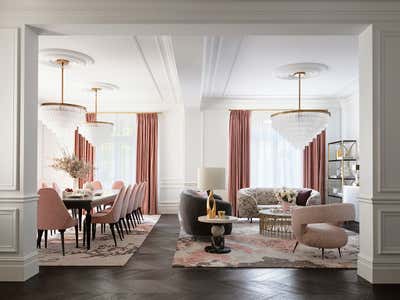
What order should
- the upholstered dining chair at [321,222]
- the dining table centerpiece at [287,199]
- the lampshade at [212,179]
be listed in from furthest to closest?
the dining table centerpiece at [287,199] < the lampshade at [212,179] < the upholstered dining chair at [321,222]

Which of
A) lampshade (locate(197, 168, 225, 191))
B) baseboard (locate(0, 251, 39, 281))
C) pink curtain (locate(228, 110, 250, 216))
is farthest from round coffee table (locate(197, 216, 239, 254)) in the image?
pink curtain (locate(228, 110, 250, 216))

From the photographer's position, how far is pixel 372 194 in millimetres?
3787

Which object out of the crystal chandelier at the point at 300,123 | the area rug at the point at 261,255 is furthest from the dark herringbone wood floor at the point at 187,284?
the crystal chandelier at the point at 300,123

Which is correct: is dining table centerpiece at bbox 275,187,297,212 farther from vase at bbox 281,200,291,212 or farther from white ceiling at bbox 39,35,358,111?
white ceiling at bbox 39,35,358,111

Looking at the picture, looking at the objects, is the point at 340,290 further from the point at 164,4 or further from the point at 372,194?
the point at 164,4

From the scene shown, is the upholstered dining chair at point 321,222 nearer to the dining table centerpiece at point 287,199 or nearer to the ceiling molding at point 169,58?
the dining table centerpiece at point 287,199

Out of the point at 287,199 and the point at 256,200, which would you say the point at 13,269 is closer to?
the point at 287,199

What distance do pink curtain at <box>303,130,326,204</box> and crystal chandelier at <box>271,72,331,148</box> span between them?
8.86ft

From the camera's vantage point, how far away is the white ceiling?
5.16 m

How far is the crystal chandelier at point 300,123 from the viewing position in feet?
20.4

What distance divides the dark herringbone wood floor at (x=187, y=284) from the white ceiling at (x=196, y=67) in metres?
2.74

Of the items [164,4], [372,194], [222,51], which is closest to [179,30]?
[164,4]

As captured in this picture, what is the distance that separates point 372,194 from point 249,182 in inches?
216

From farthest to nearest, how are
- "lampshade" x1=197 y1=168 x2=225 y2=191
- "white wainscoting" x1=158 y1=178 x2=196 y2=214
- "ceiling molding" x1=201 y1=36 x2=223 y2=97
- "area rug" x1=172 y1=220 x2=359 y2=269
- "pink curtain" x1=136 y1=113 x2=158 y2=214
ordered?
1. "white wainscoting" x1=158 y1=178 x2=196 y2=214
2. "pink curtain" x1=136 y1=113 x2=158 y2=214
3. "ceiling molding" x1=201 y1=36 x2=223 y2=97
4. "lampshade" x1=197 y1=168 x2=225 y2=191
5. "area rug" x1=172 y1=220 x2=359 y2=269
